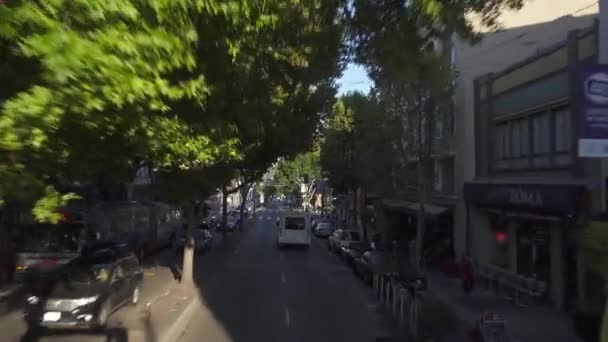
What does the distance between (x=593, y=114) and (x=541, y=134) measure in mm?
13877

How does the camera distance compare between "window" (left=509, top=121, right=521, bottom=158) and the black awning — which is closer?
the black awning

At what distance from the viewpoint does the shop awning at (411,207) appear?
2922 cm

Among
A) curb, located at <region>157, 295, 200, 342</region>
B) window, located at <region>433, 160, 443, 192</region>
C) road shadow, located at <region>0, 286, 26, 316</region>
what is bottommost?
road shadow, located at <region>0, 286, 26, 316</region>

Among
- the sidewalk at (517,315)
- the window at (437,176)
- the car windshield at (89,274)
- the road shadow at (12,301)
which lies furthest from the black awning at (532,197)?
the road shadow at (12,301)

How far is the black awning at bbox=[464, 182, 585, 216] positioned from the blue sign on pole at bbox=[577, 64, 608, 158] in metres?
10.3

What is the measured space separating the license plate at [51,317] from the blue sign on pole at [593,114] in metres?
11.0

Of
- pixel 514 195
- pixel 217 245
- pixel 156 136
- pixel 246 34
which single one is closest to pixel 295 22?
pixel 246 34

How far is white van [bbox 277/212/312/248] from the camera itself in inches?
1641

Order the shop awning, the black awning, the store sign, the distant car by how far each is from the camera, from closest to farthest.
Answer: the distant car, the black awning, the store sign, the shop awning

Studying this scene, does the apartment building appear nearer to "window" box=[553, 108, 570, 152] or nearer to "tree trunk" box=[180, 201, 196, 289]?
"window" box=[553, 108, 570, 152]

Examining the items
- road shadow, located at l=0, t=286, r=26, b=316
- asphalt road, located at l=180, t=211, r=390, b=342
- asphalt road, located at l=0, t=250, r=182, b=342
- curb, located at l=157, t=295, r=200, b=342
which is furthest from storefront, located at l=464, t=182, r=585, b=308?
road shadow, located at l=0, t=286, r=26, b=316

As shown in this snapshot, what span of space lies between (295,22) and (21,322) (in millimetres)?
10976

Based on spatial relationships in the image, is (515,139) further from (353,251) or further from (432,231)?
(432,231)

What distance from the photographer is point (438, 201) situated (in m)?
30.6
